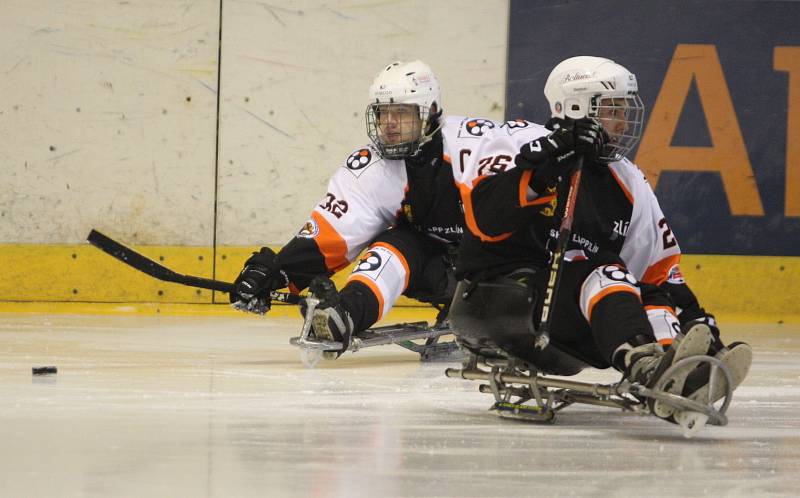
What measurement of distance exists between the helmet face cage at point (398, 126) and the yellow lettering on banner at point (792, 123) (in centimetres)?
286

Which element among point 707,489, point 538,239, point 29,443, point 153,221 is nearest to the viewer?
point 707,489

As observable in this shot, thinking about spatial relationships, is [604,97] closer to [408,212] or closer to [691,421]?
[691,421]

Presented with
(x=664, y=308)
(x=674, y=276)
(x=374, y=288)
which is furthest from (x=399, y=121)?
(x=664, y=308)

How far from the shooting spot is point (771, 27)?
6.89 meters

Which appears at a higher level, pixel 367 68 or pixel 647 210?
pixel 367 68

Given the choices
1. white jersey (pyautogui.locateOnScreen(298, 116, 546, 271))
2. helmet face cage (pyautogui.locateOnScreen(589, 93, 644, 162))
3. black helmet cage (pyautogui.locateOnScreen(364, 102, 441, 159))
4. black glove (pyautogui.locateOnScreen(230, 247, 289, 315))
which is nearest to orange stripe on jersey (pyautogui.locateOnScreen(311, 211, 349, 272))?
white jersey (pyautogui.locateOnScreen(298, 116, 546, 271))

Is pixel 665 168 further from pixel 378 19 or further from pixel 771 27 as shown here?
pixel 378 19

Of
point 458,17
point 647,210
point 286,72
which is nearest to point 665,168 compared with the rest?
point 458,17

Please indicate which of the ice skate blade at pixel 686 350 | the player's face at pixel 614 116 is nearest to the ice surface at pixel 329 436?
the ice skate blade at pixel 686 350

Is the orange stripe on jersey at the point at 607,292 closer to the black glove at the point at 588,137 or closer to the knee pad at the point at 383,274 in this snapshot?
the black glove at the point at 588,137

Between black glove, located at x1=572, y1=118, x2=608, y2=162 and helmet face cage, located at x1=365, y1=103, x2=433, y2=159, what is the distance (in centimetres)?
158

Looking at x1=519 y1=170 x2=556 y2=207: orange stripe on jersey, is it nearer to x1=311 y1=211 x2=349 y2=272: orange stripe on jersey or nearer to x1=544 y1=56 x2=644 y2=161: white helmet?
x1=544 y1=56 x2=644 y2=161: white helmet

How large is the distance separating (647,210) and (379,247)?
1.32 meters

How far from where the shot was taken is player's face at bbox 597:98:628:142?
3.29m
